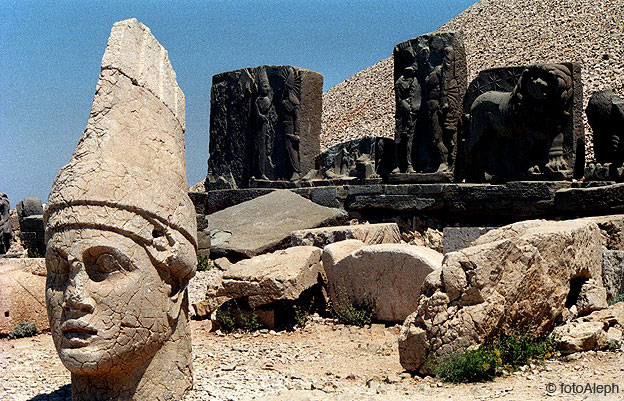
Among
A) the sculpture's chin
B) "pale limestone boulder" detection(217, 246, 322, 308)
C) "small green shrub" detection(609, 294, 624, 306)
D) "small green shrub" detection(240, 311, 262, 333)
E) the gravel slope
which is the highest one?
the gravel slope

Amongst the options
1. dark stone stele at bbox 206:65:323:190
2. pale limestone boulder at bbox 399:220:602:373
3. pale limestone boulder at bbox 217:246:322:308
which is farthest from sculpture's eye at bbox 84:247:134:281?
dark stone stele at bbox 206:65:323:190

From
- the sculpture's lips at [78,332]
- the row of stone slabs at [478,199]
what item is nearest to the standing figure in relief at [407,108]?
the row of stone slabs at [478,199]

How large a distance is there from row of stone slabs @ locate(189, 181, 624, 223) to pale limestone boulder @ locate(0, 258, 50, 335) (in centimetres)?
575

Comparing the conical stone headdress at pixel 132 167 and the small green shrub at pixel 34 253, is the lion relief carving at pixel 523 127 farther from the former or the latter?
the small green shrub at pixel 34 253

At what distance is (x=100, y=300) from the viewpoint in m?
4.16

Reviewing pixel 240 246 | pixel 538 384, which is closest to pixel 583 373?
pixel 538 384

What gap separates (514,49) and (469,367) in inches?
1175

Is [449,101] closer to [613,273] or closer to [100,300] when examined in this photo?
[613,273]

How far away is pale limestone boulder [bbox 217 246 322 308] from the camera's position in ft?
22.7

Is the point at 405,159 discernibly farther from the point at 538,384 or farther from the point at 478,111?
the point at 538,384

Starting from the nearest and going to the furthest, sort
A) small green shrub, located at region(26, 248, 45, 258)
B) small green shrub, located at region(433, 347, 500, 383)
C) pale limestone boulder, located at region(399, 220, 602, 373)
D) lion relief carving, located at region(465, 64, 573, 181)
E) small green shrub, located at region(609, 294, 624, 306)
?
small green shrub, located at region(433, 347, 500, 383) → pale limestone boulder, located at region(399, 220, 602, 373) → small green shrub, located at region(609, 294, 624, 306) → lion relief carving, located at region(465, 64, 573, 181) → small green shrub, located at region(26, 248, 45, 258)

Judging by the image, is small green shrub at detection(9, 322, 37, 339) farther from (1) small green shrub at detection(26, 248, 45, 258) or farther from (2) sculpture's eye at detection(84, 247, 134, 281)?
(1) small green shrub at detection(26, 248, 45, 258)

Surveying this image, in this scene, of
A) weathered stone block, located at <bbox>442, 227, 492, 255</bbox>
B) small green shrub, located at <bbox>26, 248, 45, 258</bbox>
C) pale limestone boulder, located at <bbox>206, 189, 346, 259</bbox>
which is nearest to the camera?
weathered stone block, located at <bbox>442, 227, 492, 255</bbox>

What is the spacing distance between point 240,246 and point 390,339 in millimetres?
4391
